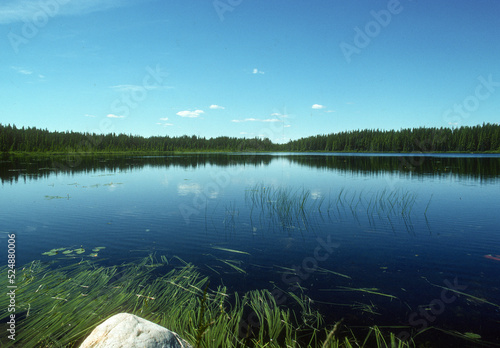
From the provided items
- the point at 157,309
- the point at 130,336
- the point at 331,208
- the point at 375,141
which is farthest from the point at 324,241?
the point at 375,141

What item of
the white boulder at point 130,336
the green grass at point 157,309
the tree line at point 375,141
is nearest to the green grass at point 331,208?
the green grass at point 157,309

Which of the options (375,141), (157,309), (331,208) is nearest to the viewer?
(157,309)

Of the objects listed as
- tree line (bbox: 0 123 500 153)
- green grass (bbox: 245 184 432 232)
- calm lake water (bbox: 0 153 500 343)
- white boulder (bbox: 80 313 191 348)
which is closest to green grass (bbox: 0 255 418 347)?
calm lake water (bbox: 0 153 500 343)

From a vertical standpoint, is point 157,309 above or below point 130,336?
below

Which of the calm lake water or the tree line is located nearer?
the calm lake water

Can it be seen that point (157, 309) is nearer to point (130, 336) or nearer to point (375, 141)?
point (130, 336)

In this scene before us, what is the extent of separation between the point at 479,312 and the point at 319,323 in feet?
13.7

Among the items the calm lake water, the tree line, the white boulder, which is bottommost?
the calm lake water

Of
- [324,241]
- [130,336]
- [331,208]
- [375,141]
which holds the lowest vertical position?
[324,241]

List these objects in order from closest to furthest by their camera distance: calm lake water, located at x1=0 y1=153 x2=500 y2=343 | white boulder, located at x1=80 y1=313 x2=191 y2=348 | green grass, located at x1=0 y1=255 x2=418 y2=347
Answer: white boulder, located at x1=80 y1=313 x2=191 y2=348 → green grass, located at x1=0 y1=255 x2=418 y2=347 → calm lake water, located at x1=0 y1=153 x2=500 y2=343

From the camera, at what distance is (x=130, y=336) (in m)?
3.89

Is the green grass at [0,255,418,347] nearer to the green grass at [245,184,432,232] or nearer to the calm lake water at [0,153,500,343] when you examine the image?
the calm lake water at [0,153,500,343]

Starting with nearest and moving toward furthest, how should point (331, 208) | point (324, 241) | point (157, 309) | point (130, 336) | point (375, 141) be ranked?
point (130, 336)
point (157, 309)
point (324, 241)
point (331, 208)
point (375, 141)

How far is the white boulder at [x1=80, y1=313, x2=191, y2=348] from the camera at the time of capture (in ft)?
12.6
